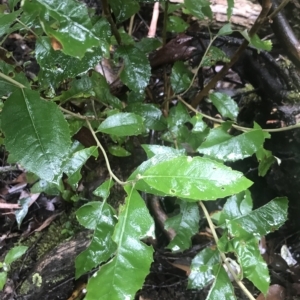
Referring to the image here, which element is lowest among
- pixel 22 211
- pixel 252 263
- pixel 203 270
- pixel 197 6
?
pixel 22 211

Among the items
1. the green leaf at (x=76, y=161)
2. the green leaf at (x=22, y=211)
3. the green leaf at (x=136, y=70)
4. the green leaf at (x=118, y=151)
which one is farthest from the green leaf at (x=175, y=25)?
the green leaf at (x=22, y=211)

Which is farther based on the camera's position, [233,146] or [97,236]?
[233,146]

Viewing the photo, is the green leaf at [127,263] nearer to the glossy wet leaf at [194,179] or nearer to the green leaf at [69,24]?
the glossy wet leaf at [194,179]

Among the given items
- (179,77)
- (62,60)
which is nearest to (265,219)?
(179,77)

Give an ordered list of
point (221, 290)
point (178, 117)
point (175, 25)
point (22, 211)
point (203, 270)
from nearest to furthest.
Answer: point (221, 290), point (203, 270), point (178, 117), point (175, 25), point (22, 211)

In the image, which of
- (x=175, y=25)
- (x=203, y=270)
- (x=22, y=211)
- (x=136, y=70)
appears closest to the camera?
(x=203, y=270)

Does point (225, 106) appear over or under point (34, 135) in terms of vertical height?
under

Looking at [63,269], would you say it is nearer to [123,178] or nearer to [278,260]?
[123,178]

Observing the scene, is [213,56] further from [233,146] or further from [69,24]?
[69,24]
